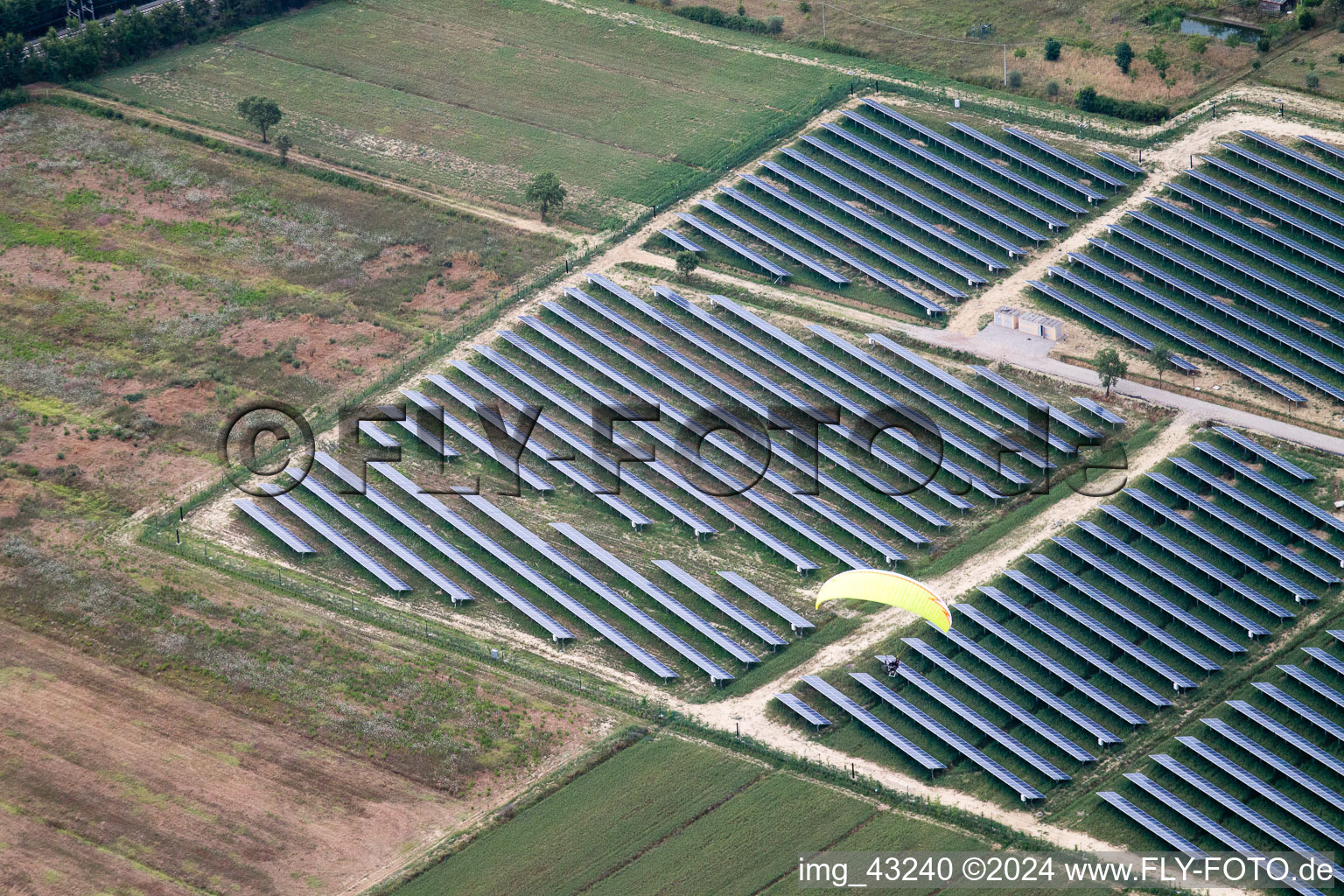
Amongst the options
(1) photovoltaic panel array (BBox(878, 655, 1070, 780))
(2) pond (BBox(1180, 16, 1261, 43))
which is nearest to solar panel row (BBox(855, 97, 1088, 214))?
(2) pond (BBox(1180, 16, 1261, 43))

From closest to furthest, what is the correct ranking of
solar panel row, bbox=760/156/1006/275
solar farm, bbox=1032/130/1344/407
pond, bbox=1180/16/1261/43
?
solar farm, bbox=1032/130/1344/407, solar panel row, bbox=760/156/1006/275, pond, bbox=1180/16/1261/43

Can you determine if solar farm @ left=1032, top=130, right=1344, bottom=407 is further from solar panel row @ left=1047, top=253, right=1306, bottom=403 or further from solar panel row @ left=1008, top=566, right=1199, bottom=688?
solar panel row @ left=1008, top=566, right=1199, bottom=688

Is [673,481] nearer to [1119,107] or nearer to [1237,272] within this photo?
[1237,272]

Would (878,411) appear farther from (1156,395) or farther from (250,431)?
(250,431)

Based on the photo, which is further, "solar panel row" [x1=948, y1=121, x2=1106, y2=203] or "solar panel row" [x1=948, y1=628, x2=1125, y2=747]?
"solar panel row" [x1=948, y1=121, x2=1106, y2=203]

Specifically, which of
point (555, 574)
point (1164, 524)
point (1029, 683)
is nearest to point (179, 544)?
point (555, 574)

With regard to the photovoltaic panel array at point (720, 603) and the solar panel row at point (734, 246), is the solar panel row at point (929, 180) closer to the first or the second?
the solar panel row at point (734, 246)

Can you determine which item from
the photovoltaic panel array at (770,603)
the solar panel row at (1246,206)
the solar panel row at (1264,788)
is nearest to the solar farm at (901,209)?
the solar panel row at (1246,206)
